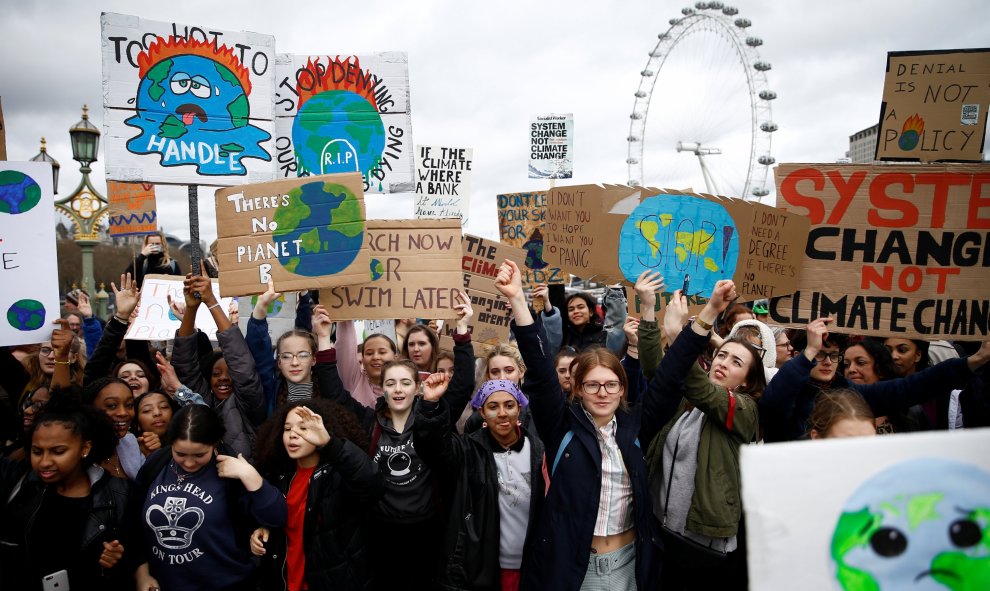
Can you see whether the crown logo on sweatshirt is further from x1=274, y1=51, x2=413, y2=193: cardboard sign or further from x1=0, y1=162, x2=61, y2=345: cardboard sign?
x1=274, y1=51, x2=413, y2=193: cardboard sign

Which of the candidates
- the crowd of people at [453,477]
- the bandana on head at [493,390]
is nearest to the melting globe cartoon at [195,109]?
the crowd of people at [453,477]

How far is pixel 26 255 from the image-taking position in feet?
12.1

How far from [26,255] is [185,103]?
141cm

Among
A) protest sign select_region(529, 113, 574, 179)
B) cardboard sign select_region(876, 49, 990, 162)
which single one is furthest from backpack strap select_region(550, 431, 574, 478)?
protest sign select_region(529, 113, 574, 179)

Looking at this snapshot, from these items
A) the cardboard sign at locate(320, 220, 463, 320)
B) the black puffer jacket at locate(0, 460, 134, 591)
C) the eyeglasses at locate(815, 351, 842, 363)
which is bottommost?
the black puffer jacket at locate(0, 460, 134, 591)

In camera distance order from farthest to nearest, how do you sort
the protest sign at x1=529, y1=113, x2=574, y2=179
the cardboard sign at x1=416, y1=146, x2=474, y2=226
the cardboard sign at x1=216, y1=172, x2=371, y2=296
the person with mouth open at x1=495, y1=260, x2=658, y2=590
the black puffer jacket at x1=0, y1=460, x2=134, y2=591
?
1. the protest sign at x1=529, y1=113, x2=574, y2=179
2. the cardboard sign at x1=416, y1=146, x2=474, y2=226
3. the cardboard sign at x1=216, y1=172, x2=371, y2=296
4. the black puffer jacket at x1=0, y1=460, x2=134, y2=591
5. the person with mouth open at x1=495, y1=260, x2=658, y2=590

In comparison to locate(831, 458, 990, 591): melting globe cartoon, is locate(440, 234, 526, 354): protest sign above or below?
above

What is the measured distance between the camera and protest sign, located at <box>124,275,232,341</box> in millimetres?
4828

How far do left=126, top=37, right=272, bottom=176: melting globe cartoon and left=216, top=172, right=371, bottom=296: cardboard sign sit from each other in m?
0.56

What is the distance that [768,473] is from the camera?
128 centimetres

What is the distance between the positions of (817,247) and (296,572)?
11.1ft

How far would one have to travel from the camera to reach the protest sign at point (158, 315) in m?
4.83

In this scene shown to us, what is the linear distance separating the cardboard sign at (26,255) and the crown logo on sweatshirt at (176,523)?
171cm

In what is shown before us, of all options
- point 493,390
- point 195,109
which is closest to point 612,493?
point 493,390
